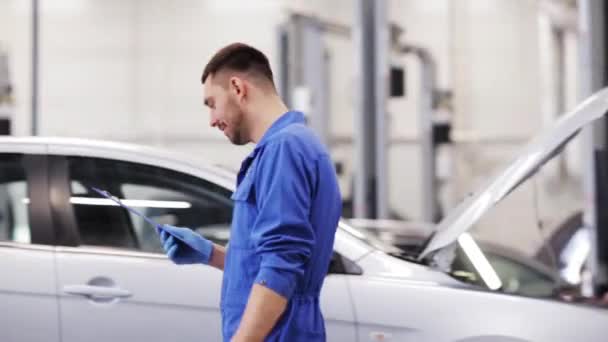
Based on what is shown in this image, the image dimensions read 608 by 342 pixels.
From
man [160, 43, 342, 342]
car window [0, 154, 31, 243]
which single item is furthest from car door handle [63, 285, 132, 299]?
man [160, 43, 342, 342]

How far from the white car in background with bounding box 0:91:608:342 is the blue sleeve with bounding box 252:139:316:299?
1634 millimetres

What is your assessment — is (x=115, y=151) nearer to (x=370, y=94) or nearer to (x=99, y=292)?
(x=99, y=292)

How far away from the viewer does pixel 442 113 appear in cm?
1069

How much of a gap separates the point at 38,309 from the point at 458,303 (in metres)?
1.57

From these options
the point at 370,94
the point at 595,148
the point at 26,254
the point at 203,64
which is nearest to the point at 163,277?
the point at 26,254

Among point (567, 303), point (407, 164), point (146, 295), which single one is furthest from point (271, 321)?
point (407, 164)

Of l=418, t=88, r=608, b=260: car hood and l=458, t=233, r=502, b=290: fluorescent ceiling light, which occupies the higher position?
l=418, t=88, r=608, b=260: car hood

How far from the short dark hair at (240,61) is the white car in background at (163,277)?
5.21 feet

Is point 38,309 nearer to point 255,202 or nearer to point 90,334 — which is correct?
point 90,334

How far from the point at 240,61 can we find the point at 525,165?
6.21 ft

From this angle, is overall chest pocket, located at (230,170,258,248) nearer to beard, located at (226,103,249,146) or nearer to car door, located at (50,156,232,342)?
Result: beard, located at (226,103,249,146)

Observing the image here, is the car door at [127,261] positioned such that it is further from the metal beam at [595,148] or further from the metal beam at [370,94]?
the metal beam at [370,94]

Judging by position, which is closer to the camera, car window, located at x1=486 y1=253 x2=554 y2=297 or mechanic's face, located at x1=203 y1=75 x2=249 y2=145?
mechanic's face, located at x1=203 y1=75 x2=249 y2=145

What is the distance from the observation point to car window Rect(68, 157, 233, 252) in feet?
14.4
